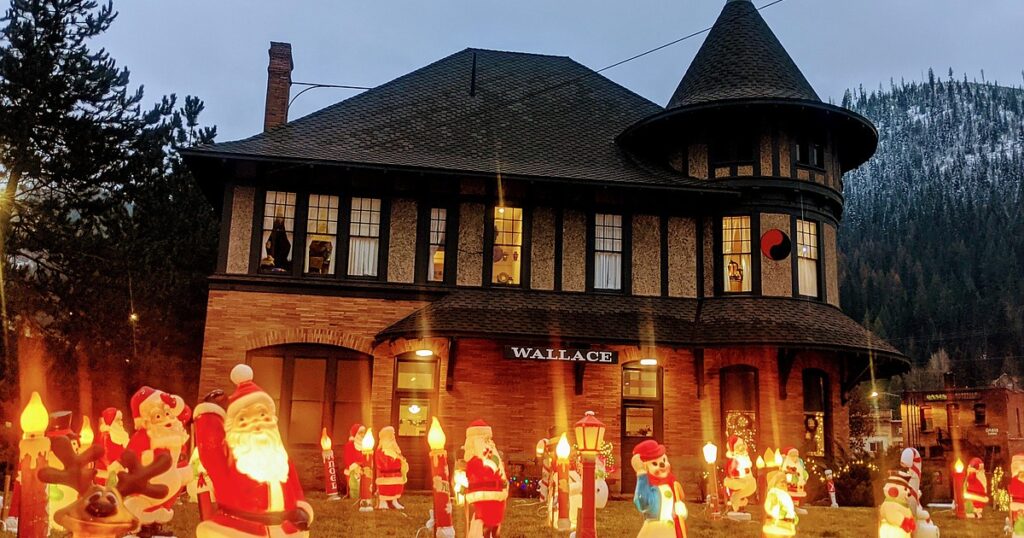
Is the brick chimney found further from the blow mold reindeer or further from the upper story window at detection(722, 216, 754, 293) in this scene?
the blow mold reindeer

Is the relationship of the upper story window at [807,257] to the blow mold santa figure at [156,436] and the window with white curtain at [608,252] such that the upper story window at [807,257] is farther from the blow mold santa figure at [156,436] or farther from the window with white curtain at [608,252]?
the blow mold santa figure at [156,436]

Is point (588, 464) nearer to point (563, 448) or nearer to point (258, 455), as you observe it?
point (563, 448)

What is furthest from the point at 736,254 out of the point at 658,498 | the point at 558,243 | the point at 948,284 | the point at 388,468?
the point at 948,284

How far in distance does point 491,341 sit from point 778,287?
688cm

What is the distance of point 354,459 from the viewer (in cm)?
1485

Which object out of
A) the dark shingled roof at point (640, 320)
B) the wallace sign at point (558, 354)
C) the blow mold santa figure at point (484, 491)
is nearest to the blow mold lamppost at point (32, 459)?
the blow mold santa figure at point (484, 491)

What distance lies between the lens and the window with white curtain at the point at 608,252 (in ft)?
63.8

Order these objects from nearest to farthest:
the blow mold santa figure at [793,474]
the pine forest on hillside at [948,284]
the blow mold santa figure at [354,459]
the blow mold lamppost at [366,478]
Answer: the blow mold santa figure at [793,474]
the blow mold lamppost at [366,478]
the blow mold santa figure at [354,459]
the pine forest on hillside at [948,284]

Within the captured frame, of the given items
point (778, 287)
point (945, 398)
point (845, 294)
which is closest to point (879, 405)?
point (845, 294)

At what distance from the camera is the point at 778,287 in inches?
762

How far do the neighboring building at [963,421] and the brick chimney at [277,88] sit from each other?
Result: 117 ft

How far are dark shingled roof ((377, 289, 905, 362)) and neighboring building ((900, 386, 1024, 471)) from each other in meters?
27.2

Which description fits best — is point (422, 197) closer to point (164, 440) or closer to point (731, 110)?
point (731, 110)

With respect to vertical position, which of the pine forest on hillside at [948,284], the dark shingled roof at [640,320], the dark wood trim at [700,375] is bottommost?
the dark wood trim at [700,375]
